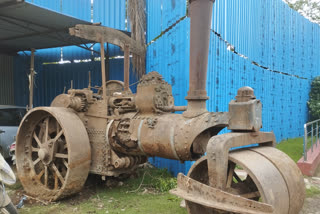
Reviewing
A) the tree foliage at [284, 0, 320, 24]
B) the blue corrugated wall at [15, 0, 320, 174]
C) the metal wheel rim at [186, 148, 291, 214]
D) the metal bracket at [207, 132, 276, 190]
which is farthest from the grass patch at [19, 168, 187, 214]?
the tree foliage at [284, 0, 320, 24]

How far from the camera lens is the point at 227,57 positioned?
6.57 meters

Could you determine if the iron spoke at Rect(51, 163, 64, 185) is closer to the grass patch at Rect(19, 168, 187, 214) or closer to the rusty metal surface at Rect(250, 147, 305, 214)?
the grass patch at Rect(19, 168, 187, 214)

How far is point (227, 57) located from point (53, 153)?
4.43 meters

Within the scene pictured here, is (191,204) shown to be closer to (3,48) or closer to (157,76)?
(157,76)

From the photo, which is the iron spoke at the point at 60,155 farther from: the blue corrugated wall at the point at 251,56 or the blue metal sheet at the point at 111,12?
the blue metal sheet at the point at 111,12

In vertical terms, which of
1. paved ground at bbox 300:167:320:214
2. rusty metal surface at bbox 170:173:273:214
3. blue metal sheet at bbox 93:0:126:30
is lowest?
paved ground at bbox 300:167:320:214

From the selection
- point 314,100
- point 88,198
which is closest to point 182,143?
point 88,198

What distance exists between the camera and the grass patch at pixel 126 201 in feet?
12.8

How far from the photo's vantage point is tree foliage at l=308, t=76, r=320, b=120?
40.7 feet

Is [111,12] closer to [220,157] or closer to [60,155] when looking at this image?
[60,155]

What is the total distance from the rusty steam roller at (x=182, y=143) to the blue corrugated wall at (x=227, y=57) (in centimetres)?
155

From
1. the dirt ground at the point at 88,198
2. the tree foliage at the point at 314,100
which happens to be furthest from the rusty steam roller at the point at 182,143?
the tree foliage at the point at 314,100

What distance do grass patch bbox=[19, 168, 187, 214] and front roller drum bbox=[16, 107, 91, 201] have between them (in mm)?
221

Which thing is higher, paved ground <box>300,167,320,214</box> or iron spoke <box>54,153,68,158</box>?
iron spoke <box>54,153,68,158</box>
